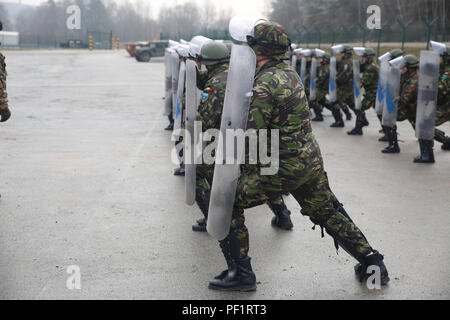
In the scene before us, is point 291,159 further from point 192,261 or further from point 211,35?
point 211,35

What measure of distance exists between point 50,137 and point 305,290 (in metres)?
7.13

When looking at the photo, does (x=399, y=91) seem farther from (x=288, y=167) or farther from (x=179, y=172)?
(x=288, y=167)

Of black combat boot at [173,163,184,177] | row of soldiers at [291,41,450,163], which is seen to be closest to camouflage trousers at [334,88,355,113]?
row of soldiers at [291,41,450,163]

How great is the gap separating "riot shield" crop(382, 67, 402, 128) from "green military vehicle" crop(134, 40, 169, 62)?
29967 millimetres

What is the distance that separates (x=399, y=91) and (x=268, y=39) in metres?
5.52

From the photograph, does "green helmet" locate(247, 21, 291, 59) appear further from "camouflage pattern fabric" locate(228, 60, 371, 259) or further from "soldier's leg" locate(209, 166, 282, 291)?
"soldier's leg" locate(209, 166, 282, 291)

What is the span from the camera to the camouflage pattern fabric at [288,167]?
3.28 meters

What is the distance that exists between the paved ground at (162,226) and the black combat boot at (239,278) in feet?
0.21

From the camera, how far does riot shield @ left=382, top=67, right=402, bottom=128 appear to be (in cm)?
804

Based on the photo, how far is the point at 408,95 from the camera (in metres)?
8.09

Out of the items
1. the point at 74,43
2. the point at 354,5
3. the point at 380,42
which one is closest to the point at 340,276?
the point at 380,42

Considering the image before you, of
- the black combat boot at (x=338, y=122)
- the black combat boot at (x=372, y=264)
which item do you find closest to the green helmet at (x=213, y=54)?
the black combat boot at (x=372, y=264)

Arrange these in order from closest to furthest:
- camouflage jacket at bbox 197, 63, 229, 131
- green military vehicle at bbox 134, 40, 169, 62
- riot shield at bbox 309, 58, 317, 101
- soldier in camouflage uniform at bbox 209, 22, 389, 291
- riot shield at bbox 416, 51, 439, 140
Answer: soldier in camouflage uniform at bbox 209, 22, 389, 291 < camouflage jacket at bbox 197, 63, 229, 131 < riot shield at bbox 416, 51, 439, 140 < riot shield at bbox 309, 58, 317, 101 < green military vehicle at bbox 134, 40, 169, 62

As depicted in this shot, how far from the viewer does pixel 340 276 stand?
3979 millimetres
